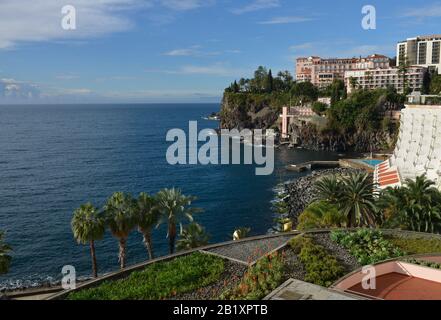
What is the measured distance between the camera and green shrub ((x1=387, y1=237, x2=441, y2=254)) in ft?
83.0

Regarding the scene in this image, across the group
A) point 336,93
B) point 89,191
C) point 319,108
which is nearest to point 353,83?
point 336,93

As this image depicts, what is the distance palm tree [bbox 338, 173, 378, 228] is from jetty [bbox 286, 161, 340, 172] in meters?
57.9

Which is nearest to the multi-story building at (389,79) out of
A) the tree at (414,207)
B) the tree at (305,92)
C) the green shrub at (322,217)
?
the tree at (305,92)

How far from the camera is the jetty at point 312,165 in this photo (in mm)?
94375

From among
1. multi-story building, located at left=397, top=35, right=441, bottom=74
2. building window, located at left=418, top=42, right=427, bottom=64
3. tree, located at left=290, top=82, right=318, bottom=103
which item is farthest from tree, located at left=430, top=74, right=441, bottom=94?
building window, located at left=418, top=42, right=427, bottom=64

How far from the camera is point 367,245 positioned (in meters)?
25.5

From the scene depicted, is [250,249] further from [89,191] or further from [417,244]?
[89,191]

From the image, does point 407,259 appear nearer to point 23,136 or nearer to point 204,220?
point 204,220

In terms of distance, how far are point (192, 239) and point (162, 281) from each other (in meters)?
10.9

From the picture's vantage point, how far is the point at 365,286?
21250 millimetres

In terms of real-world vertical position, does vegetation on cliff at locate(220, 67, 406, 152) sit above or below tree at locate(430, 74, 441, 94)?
below

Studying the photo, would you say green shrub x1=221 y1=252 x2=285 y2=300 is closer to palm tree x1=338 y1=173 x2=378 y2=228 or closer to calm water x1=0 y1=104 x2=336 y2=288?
palm tree x1=338 y1=173 x2=378 y2=228

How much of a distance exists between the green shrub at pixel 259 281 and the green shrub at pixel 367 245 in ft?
18.0
